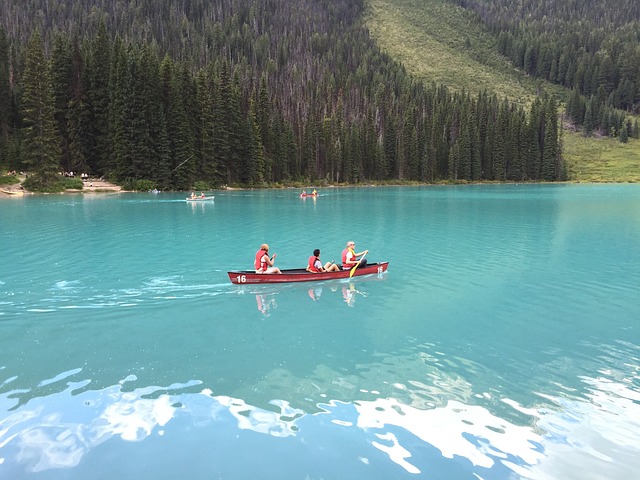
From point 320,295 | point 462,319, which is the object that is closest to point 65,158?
point 320,295

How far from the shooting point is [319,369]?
12727 millimetres

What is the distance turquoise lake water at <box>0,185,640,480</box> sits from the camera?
8.88m

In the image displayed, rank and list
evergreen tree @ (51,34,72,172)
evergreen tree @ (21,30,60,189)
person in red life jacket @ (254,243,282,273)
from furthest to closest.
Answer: evergreen tree @ (51,34,72,172), evergreen tree @ (21,30,60,189), person in red life jacket @ (254,243,282,273)

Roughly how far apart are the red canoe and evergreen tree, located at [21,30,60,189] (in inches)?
2766

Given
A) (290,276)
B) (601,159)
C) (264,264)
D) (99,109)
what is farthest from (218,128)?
(601,159)

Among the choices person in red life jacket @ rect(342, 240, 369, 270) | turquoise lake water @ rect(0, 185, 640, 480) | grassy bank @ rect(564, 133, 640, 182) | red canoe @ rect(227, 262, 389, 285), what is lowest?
turquoise lake water @ rect(0, 185, 640, 480)

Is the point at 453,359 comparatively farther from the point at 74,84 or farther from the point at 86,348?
the point at 74,84

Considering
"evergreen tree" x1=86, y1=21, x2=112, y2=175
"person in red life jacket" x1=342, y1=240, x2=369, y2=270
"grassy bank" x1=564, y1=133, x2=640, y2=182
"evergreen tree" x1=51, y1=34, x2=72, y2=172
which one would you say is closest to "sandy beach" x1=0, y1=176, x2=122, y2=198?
"evergreen tree" x1=86, y1=21, x2=112, y2=175

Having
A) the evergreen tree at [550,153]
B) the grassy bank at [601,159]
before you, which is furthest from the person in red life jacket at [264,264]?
the grassy bank at [601,159]

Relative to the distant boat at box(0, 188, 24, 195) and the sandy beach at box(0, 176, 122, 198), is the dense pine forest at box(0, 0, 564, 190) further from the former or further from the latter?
the distant boat at box(0, 188, 24, 195)

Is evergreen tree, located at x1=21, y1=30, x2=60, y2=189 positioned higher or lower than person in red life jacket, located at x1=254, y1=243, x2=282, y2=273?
higher

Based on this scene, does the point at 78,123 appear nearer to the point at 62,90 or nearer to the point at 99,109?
the point at 99,109

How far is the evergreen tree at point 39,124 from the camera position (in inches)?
3029

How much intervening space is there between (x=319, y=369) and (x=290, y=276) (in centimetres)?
905
